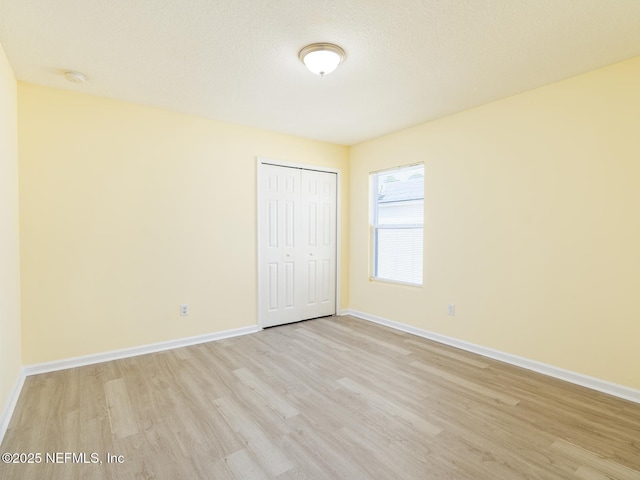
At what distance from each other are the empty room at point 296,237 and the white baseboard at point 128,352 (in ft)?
0.08

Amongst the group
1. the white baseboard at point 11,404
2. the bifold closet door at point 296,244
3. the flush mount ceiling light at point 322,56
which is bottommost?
the white baseboard at point 11,404

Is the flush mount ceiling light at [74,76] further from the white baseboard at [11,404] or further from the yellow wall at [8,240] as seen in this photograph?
the white baseboard at [11,404]

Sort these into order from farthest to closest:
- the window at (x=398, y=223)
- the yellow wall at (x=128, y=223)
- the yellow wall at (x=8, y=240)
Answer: the window at (x=398, y=223)
the yellow wall at (x=128, y=223)
the yellow wall at (x=8, y=240)

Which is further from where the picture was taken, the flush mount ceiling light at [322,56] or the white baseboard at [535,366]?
the white baseboard at [535,366]

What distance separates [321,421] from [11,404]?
2140 mm

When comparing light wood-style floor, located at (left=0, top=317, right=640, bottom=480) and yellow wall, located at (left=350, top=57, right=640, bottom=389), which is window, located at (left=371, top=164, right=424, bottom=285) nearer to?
yellow wall, located at (left=350, top=57, right=640, bottom=389)

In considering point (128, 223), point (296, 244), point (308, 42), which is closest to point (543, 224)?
point (308, 42)

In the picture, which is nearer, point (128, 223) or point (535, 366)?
point (535, 366)

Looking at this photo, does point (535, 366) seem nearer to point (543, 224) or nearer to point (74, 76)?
point (543, 224)

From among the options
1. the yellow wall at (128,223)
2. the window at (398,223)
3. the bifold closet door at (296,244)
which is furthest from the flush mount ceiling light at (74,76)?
the window at (398,223)

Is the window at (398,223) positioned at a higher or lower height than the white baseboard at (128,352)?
higher

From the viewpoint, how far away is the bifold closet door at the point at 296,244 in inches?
167

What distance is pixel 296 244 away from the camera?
4504mm

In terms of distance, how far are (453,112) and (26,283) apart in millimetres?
4345
